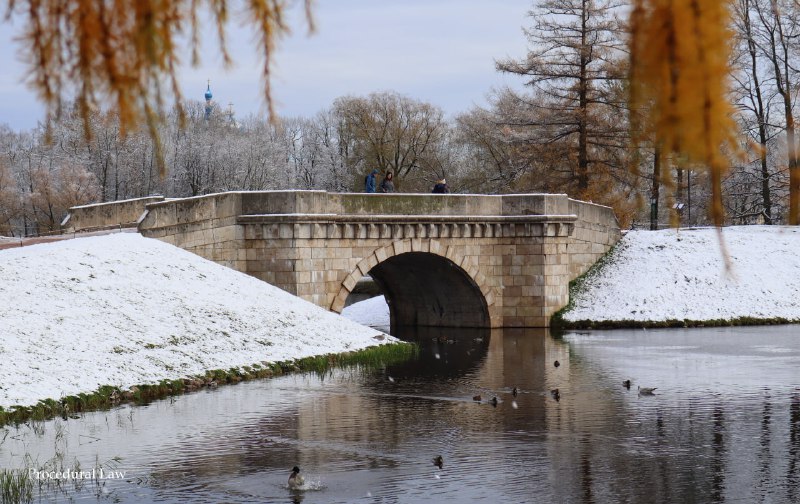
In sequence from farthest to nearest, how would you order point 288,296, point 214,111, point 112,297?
point 288,296, point 112,297, point 214,111

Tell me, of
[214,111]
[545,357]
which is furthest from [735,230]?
[214,111]

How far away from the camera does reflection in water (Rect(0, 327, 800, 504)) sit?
A: 1293 centimetres

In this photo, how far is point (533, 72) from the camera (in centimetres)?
4125

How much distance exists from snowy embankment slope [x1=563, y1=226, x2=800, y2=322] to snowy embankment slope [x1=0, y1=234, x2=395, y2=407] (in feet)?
38.3

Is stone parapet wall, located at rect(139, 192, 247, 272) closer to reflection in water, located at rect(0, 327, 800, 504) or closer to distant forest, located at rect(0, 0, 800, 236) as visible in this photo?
distant forest, located at rect(0, 0, 800, 236)

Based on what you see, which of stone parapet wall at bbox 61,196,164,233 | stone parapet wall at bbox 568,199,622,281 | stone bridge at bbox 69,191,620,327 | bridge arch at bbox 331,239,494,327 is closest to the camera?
stone bridge at bbox 69,191,620,327

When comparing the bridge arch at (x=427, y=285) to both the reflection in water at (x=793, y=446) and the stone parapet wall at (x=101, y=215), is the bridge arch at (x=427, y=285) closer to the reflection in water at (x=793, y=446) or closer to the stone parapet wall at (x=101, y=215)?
the stone parapet wall at (x=101, y=215)

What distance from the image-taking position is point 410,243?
33.1m

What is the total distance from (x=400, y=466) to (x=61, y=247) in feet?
48.3

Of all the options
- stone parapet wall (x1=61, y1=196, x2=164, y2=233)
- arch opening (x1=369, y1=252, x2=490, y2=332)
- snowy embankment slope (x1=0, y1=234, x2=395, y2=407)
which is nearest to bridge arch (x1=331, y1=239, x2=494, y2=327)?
arch opening (x1=369, y1=252, x2=490, y2=332)

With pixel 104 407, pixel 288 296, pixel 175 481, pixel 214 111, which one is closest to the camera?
pixel 214 111

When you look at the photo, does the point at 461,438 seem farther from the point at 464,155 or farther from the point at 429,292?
the point at 464,155

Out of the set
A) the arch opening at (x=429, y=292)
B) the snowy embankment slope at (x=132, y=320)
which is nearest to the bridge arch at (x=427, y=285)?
the arch opening at (x=429, y=292)

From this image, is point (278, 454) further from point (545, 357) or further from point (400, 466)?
point (545, 357)
